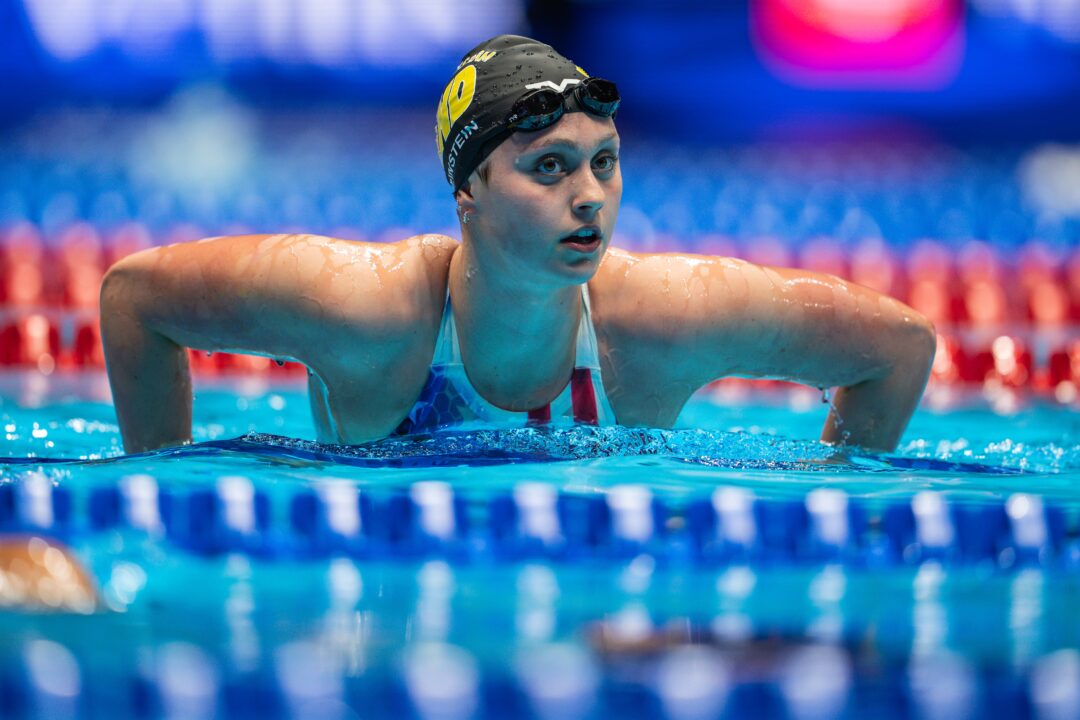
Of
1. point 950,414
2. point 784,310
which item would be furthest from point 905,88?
point 784,310

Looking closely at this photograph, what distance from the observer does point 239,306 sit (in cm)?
259

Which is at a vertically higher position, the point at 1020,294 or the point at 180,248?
the point at 180,248

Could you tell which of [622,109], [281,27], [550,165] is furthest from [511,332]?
[622,109]

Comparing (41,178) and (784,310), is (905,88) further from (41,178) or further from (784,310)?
(784,310)

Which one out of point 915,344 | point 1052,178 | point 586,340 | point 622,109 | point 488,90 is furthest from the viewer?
point 622,109

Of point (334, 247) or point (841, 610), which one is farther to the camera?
point (334, 247)

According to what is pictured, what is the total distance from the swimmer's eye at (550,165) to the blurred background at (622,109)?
725 cm

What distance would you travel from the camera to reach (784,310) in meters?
2.73

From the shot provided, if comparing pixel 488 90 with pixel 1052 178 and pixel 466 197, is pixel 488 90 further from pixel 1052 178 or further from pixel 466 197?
pixel 1052 178

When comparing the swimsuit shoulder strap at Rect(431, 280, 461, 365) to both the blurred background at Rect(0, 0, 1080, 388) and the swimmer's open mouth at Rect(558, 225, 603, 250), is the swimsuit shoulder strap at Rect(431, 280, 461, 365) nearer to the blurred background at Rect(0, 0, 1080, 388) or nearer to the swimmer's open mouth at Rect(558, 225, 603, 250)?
the swimmer's open mouth at Rect(558, 225, 603, 250)

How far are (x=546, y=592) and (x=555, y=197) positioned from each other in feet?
2.47

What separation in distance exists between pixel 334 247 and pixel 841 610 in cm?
129

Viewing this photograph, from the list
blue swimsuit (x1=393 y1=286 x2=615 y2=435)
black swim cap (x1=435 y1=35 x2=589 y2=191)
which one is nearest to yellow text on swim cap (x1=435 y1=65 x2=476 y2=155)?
black swim cap (x1=435 y1=35 x2=589 y2=191)

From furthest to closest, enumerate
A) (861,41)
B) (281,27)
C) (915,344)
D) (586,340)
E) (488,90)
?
1. (281,27)
2. (861,41)
3. (915,344)
4. (586,340)
5. (488,90)
